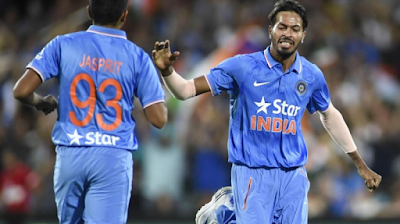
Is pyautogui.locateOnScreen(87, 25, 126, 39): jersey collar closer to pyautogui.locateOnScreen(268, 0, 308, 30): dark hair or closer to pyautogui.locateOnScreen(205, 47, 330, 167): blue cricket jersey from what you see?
pyautogui.locateOnScreen(205, 47, 330, 167): blue cricket jersey

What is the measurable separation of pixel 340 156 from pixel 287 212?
5268 millimetres

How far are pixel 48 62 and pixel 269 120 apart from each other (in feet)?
5.64

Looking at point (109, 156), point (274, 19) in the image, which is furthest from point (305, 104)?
point (109, 156)

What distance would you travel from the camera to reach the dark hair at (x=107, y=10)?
5.00 m

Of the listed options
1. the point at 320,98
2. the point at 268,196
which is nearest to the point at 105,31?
the point at 268,196

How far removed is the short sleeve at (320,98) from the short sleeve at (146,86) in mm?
1376

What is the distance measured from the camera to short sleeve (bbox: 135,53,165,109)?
5.06 m

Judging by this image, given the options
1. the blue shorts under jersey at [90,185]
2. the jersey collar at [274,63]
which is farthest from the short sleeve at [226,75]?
the blue shorts under jersey at [90,185]

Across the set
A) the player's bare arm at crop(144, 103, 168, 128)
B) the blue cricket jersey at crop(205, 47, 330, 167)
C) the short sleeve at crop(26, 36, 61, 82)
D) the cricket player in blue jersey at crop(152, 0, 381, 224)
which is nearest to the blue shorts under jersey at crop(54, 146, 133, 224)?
the player's bare arm at crop(144, 103, 168, 128)

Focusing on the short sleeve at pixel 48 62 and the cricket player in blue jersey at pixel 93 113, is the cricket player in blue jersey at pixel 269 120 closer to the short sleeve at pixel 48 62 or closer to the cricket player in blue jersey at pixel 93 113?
the cricket player in blue jersey at pixel 93 113

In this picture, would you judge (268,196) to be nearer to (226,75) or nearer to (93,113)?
(226,75)

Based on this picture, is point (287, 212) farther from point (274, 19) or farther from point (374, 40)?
point (374, 40)

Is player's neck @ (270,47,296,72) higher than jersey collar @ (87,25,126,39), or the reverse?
jersey collar @ (87,25,126,39)

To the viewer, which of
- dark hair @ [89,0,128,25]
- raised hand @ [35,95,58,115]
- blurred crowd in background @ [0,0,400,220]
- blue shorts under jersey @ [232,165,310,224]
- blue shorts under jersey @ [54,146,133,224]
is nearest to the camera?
blue shorts under jersey @ [54,146,133,224]
